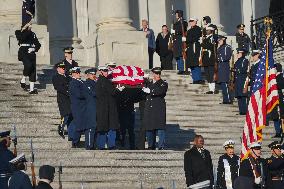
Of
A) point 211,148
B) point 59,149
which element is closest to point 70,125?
point 59,149

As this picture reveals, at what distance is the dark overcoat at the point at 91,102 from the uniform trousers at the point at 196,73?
6.27m

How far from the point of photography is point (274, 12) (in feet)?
134

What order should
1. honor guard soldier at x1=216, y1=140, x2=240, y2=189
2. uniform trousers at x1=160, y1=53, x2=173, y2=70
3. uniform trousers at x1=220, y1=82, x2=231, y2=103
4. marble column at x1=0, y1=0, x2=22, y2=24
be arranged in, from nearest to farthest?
honor guard soldier at x1=216, y1=140, x2=240, y2=189
uniform trousers at x1=220, y1=82, x2=231, y2=103
marble column at x1=0, y1=0, x2=22, y2=24
uniform trousers at x1=160, y1=53, x2=173, y2=70

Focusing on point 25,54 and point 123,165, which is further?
point 25,54

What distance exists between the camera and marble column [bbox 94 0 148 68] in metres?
35.3

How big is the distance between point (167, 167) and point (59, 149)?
206cm

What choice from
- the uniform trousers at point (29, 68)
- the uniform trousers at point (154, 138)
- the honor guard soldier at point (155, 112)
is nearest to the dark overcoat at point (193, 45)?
the uniform trousers at point (29, 68)

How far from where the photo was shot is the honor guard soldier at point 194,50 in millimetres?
33562

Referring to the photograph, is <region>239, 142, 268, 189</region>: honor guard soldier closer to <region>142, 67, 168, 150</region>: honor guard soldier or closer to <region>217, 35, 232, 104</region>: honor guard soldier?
<region>142, 67, 168, 150</region>: honor guard soldier

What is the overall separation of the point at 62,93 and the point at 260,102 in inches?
187

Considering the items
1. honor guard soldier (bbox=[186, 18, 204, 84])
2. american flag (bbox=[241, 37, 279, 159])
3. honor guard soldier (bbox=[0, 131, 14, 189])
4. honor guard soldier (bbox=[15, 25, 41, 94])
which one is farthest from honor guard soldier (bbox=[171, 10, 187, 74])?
honor guard soldier (bbox=[0, 131, 14, 189])

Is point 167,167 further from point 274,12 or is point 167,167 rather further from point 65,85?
point 274,12

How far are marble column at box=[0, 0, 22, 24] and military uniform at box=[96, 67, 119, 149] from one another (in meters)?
7.30

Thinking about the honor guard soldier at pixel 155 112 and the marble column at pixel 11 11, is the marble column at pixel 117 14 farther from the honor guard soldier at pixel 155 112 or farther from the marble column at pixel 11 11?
the honor guard soldier at pixel 155 112
